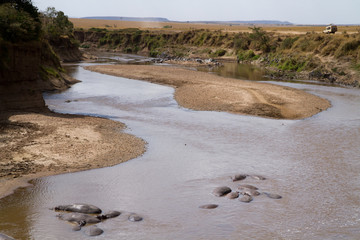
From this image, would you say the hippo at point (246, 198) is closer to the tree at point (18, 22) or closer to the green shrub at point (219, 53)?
the tree at point (18, 22)

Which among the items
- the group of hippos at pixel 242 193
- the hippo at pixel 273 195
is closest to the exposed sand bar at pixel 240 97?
the group of hippos at pixel 242 193

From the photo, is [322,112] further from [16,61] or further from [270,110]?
[16,61]

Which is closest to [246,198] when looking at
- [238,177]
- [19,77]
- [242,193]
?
[242,193]

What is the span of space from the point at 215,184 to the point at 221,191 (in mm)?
1014

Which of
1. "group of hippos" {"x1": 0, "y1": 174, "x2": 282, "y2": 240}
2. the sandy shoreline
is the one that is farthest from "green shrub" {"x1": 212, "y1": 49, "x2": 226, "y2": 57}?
"group of hippos" {"x1": 0, "y1": 174, "x2": 282, "y2": 240}

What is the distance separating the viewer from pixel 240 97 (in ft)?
113

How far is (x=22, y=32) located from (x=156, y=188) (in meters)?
16.5

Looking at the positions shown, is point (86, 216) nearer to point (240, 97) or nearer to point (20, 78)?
point (20, 78)

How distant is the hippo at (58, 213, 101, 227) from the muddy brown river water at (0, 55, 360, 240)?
0.85 feet

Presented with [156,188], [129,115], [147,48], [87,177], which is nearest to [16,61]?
[129,115]

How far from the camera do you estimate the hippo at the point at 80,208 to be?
13586 millimetres

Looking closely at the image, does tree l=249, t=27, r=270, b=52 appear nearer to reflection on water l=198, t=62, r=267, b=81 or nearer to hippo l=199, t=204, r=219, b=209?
reflection on water l=198, t=62, r=267, b=81

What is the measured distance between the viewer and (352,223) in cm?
1345

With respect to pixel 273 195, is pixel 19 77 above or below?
above
